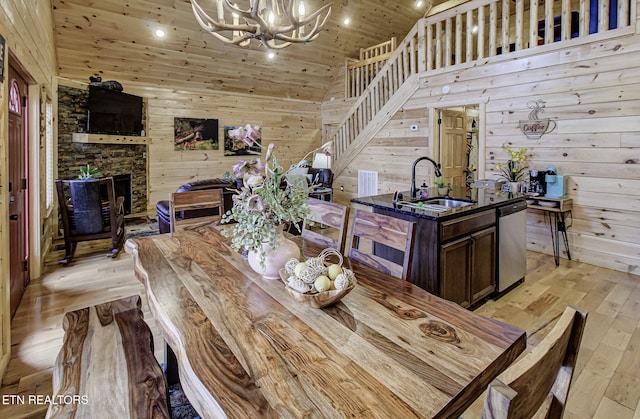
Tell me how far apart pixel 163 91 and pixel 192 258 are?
627 centimetres

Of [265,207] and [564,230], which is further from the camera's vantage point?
[564,230]

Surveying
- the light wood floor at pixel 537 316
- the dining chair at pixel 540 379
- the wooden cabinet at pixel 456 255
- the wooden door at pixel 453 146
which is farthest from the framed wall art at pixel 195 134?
the dining chair at pixel 540 379

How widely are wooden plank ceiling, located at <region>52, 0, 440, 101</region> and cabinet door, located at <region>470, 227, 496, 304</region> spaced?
5230 mm

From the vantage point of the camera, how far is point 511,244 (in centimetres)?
321

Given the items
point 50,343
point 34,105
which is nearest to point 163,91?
point 34,105

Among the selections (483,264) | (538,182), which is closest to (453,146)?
(538,182)

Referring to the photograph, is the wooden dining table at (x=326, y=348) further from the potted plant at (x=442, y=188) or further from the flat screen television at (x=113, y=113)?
the flat screen television at (x=113, y=113)

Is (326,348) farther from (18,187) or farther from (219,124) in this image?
(219,124)

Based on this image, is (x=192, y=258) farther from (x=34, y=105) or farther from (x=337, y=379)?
(x=34, y=105)

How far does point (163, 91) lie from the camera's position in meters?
7.02

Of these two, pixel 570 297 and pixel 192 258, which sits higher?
pixel 192 258

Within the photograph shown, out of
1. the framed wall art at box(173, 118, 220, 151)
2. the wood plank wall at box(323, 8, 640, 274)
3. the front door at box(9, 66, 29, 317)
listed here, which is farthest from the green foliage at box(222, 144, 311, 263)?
the framed wall art at box(173, 118, 220, 151)

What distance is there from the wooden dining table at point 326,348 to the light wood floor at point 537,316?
104 cm

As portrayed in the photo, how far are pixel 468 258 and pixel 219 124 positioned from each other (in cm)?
649
